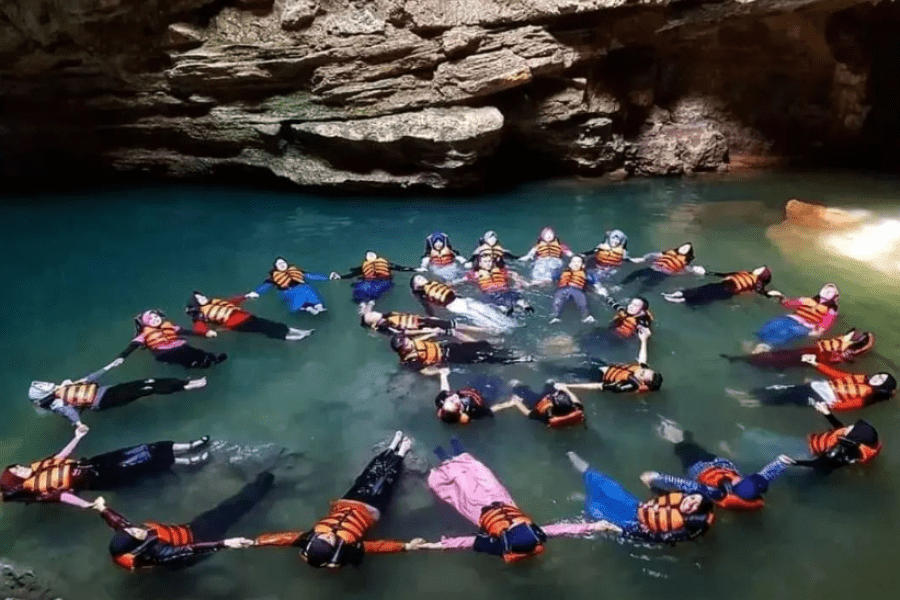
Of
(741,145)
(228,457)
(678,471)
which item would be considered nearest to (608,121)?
(741,145)

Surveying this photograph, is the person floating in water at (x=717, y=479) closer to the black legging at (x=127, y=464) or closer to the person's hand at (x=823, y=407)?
the person's hand at (x=823, y=407)

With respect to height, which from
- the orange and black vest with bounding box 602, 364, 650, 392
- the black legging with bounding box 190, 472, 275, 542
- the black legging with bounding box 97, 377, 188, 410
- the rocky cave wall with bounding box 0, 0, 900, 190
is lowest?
the black legging with bounding box 190, 472, 275, 542

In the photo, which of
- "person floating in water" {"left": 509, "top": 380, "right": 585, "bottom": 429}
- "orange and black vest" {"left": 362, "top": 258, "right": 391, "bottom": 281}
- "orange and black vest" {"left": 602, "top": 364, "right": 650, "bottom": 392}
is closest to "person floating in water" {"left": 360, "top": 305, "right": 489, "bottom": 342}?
"orange and black vest" {"left": 362, "top": 258, "right": 391, "bottom": 281}

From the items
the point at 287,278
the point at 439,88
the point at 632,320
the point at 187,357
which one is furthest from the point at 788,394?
the point at 439,88

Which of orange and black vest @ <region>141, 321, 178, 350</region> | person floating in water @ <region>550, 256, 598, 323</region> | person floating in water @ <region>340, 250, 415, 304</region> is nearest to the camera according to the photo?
orange and black vest @ <region>141, 321, 178, 350</region>

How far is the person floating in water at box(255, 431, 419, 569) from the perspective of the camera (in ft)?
14.7

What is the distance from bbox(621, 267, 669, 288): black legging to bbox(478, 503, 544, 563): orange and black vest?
4.33 metres

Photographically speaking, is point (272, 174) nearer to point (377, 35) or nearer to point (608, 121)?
point (377, 35)

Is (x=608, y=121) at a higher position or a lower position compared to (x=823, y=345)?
higher

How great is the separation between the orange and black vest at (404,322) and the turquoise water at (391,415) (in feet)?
0.70

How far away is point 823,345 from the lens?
21.8ft

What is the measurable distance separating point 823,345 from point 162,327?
6.38 m

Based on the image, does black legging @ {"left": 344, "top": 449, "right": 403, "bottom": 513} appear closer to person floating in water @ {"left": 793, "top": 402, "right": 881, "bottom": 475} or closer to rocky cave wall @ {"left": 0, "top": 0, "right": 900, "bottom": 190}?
person floating in water @ {"left": 793, "top": 402, "right": 881, "bottom": 475}

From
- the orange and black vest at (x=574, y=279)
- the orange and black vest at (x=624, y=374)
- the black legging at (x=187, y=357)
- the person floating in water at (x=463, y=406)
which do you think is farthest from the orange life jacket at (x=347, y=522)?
the orange and black vest at (x=574, y=279)
